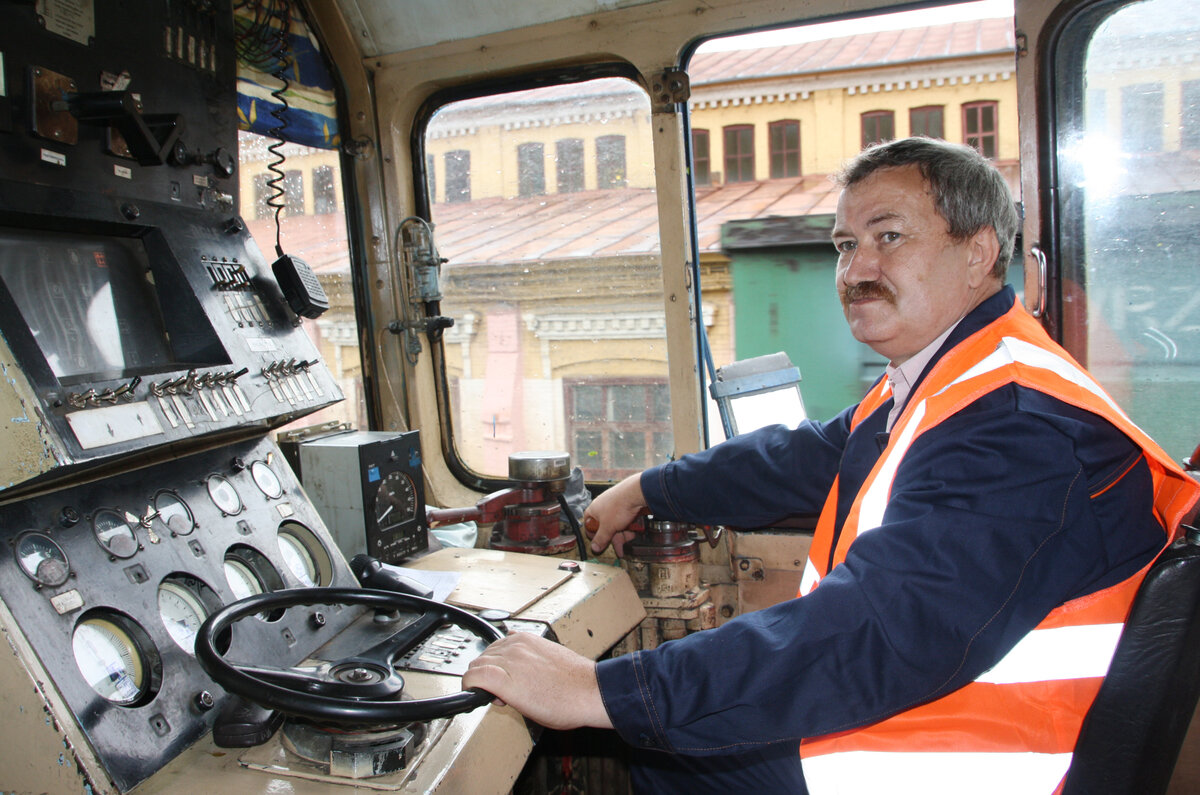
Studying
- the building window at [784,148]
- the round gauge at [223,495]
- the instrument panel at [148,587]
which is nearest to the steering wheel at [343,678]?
the instrument panel at [148,587]

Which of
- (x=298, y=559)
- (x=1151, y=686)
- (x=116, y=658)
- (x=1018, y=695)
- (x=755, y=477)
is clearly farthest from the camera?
(x=755, y=477)

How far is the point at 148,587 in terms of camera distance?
1.38 metres

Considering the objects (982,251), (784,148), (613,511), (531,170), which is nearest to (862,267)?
(982,251)

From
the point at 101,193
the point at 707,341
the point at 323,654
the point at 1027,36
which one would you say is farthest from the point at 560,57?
the point at 323,654

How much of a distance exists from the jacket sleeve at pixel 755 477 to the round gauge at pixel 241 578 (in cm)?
87

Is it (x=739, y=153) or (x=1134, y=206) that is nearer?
(x=1134, y=206)

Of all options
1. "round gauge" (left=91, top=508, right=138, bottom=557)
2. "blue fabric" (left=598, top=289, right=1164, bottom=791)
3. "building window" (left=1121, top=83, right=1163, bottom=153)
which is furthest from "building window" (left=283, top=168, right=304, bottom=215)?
"building window" (left=1121, top=83, right=1163, bottom=153)

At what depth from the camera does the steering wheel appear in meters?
1.07

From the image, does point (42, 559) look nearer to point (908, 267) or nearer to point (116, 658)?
point (116, 658)

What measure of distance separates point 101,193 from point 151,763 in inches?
36.8

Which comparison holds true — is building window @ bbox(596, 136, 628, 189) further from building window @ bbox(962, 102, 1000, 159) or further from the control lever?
the control lever

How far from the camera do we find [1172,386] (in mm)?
2088

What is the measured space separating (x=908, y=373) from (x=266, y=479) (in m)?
1.25

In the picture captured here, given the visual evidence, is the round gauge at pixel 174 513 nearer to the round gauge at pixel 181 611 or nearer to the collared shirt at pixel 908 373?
the round gauge at pixel 181 611
